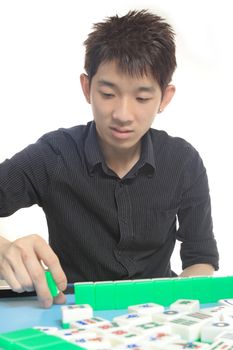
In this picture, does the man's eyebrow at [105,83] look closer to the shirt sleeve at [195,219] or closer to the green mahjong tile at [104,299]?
the shirt sleeve at [195,219]

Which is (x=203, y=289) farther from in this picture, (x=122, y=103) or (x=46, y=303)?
(x=122, y=103)

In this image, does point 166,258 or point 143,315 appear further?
point 166,258

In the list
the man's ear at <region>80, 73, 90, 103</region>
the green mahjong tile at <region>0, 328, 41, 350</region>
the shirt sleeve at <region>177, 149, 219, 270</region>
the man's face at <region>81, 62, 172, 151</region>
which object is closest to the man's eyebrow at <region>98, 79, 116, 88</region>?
the man's face at <region>81, 62, 172, 151</region>

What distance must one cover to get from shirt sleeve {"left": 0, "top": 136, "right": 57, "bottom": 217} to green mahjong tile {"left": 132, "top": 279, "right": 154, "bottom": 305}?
46 cm

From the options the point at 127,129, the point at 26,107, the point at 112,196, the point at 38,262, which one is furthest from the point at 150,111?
the point at 26,107

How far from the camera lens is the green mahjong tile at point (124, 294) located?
2.67ft

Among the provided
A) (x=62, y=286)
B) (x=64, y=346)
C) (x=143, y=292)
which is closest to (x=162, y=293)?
(x=143, y=292)

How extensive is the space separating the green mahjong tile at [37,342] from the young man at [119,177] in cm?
50

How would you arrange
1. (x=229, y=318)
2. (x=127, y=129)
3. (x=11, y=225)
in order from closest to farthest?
1. (x=229, y=318)
2. (x=127, y=129)
3. (x=11, y=225)

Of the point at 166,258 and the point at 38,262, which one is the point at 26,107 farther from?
the point at 38,262

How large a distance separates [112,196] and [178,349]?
65 centimetres

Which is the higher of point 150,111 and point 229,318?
point 150,111

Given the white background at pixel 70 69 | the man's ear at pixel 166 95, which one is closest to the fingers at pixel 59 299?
the man's ear at pixel 166 95

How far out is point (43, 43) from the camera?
191 centimetres
